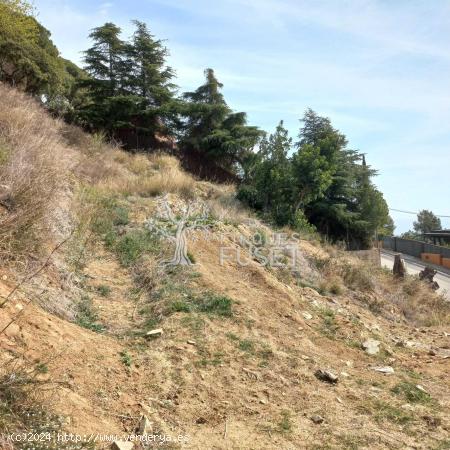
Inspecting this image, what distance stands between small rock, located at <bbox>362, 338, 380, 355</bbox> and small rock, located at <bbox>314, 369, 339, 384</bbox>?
1.18m

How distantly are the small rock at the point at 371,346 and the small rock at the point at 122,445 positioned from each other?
3325mm

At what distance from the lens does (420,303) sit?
902 centimetres

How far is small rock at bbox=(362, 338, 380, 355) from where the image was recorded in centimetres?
485

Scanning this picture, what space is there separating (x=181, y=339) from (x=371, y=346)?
8.07 ft

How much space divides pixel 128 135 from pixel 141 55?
3.25 m

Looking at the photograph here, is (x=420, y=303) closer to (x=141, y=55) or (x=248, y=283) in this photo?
(x=248, y=283)

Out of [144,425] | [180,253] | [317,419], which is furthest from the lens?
[180,253]

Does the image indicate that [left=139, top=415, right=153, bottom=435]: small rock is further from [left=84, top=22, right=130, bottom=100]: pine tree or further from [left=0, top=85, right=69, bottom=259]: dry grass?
[left=84, top=22, right=130, bottom=100]: pine tree

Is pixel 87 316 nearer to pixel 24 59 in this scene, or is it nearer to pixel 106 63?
pixel 24 59

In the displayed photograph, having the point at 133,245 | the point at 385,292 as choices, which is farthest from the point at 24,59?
the point at 385,292

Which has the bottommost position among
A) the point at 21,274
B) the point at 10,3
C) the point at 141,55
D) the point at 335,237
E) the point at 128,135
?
the point at 21,274

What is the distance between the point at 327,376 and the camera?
150 inches

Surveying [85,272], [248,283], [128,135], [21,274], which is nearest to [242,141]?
[128,135]

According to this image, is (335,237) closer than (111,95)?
No
